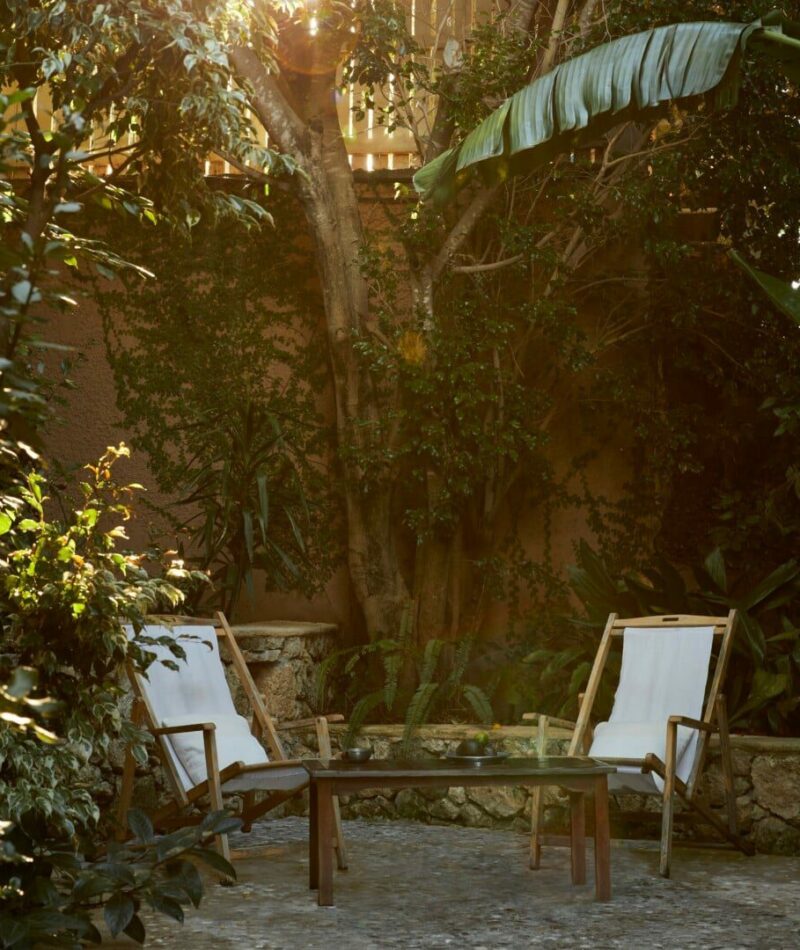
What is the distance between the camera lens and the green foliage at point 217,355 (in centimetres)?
682

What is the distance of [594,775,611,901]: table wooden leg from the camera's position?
4.05m

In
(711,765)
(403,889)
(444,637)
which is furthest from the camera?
(444,637)

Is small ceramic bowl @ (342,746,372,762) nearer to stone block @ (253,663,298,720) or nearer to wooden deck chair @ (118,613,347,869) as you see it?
wooden deck chair @ (118,613,347,869)

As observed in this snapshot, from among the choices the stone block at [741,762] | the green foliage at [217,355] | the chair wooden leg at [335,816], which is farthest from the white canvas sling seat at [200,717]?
the stone block at [741,762]

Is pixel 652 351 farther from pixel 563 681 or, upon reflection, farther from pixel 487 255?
pixel 563 681

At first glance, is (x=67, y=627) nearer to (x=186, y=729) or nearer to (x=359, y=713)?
(x=186, y=729)

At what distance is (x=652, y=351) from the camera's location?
6867mm

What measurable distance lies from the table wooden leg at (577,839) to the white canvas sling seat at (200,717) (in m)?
1.00

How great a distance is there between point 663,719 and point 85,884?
2563mm

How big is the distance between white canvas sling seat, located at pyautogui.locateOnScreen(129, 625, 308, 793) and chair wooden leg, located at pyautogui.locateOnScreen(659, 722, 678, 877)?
1331mm

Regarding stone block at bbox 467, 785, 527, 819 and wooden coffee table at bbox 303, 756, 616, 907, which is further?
stone block at bbox 467, 785, 527, 819

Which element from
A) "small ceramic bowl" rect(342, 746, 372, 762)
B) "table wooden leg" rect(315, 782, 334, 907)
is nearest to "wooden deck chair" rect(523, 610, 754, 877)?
"small ceramic bowl" rect(342, 746, 372, 762)

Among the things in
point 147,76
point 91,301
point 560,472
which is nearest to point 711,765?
point 560,472

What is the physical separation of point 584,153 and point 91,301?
290cm
